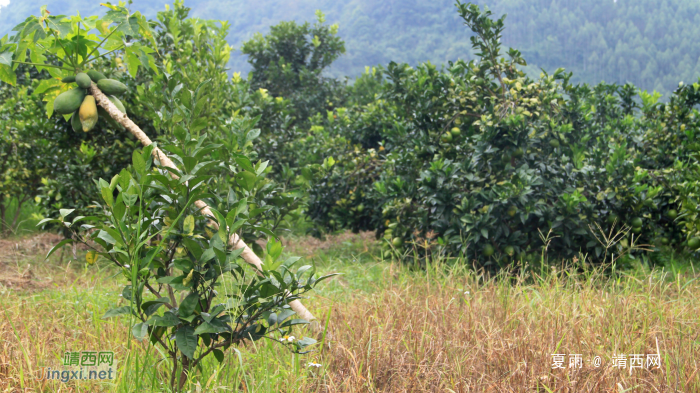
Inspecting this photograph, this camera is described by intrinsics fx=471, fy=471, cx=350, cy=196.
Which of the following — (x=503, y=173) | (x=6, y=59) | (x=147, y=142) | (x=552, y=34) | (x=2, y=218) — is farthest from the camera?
(x=552, y=34)

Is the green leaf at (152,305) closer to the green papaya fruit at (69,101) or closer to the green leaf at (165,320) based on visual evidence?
the green leaf at (165,320)

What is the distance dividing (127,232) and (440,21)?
54.3 metres

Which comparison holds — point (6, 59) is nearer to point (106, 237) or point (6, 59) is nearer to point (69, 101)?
point (69, 101)

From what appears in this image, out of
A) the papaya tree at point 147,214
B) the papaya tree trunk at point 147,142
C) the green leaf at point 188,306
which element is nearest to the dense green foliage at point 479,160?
the papaya tree trunk at point 147,142

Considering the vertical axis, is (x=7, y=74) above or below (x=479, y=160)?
below

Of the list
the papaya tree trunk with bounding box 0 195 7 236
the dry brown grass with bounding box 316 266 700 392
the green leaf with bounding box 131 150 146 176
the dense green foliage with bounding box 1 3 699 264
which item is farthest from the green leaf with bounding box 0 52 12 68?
the papaya tree trunk with bounding box 0 195 7 236

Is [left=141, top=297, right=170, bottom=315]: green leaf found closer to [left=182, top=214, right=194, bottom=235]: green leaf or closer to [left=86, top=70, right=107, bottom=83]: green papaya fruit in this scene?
[left=182, top=214, right=194, bottom=235]: green leaf

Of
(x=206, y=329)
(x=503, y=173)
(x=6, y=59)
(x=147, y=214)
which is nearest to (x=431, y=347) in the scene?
(x=206, y=329)

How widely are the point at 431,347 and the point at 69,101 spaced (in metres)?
1.72

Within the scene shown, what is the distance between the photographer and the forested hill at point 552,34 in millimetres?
42625

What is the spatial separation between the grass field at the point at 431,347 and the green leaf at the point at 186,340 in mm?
135

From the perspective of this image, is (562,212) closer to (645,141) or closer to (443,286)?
(443,286)

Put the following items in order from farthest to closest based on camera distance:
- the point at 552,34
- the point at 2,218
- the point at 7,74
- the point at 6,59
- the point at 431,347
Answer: the point at 552,34
the point at 2,218
the point at 431,347
the point at 7,74
the point at 6,59

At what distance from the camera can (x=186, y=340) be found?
62.3 inches
